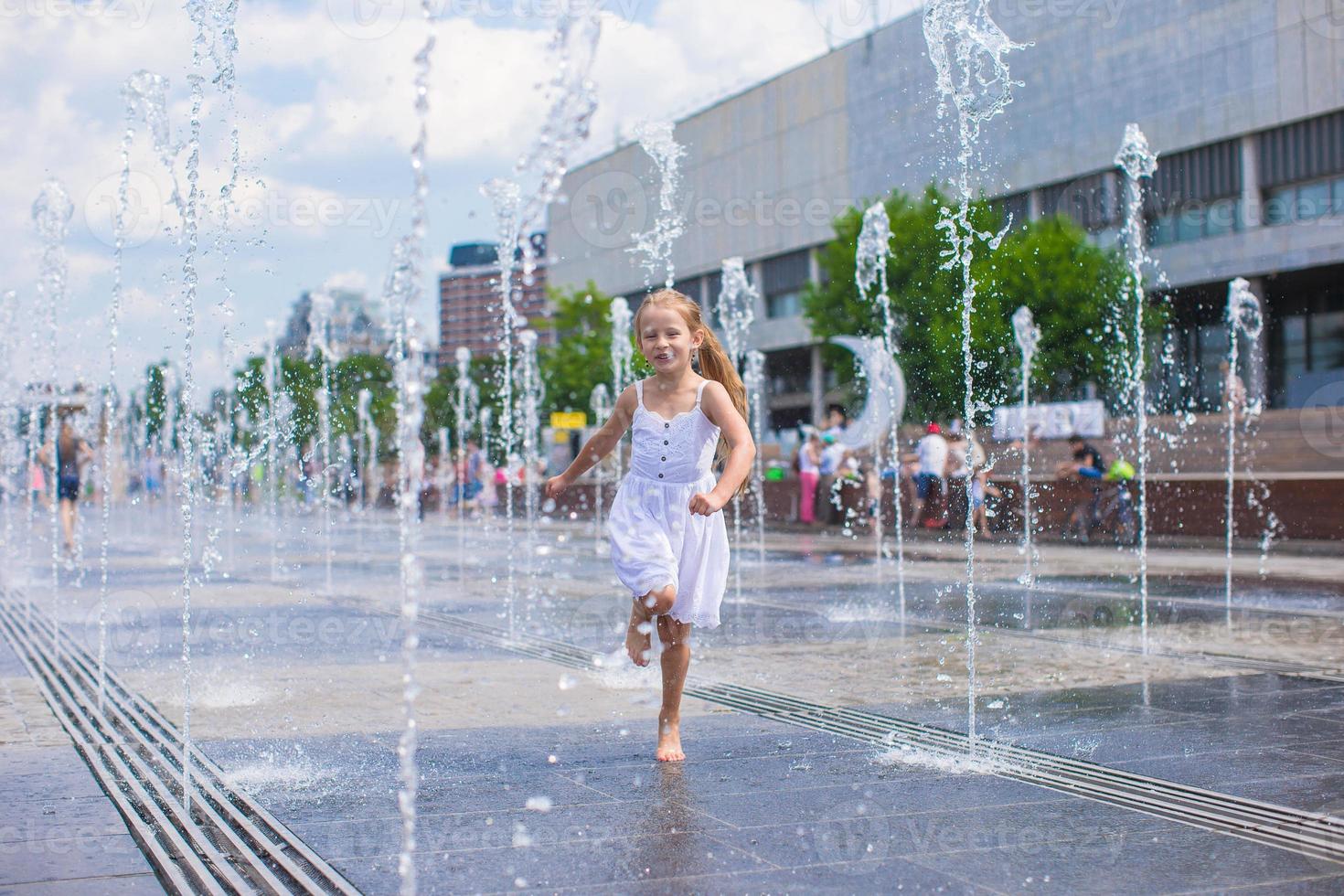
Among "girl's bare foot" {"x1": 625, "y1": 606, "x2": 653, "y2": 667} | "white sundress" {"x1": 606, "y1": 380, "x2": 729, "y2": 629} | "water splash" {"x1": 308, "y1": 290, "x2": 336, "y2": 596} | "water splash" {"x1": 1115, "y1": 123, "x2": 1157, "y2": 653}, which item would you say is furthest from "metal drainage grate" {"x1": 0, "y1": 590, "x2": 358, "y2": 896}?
"water splash" {"x1": 1115, "y1": 123, "x2": 1157, "y2": 653}

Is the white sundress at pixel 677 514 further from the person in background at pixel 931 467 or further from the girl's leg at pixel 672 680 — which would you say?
the person in background at pixel 931 467

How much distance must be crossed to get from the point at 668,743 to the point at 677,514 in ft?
2.46

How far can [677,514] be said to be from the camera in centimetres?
466

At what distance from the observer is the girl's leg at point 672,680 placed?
15.5 ft

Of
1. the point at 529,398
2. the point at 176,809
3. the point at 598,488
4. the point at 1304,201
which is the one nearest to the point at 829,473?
the point at 598,488

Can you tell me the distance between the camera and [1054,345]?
35.9 metres

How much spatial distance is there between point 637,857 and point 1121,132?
3897 centimetres

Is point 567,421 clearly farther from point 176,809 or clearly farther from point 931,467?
point 176,809

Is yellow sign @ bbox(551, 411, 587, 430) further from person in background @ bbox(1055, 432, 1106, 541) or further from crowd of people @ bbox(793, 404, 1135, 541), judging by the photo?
person in background @ bbox(1055, 432, 1106, 541)

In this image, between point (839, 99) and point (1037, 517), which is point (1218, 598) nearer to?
point (1037, 517)

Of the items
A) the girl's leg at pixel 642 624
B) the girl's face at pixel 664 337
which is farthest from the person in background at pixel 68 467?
the girl's face at pixel 664 337

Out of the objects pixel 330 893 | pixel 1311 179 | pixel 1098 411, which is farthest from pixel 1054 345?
pixel 330 893

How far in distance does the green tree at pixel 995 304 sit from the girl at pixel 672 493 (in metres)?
28.4

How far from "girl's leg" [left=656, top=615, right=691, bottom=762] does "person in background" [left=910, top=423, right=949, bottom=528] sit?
14.9 metres
